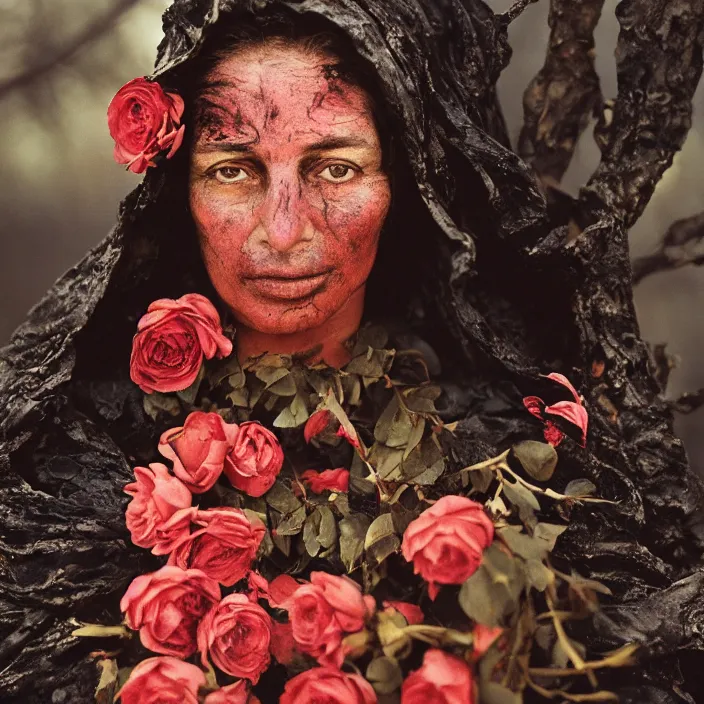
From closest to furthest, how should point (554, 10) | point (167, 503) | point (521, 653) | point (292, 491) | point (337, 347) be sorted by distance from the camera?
point (521, 653), point (167, 503), point (292, 491), point (337, 347), point (554, 10)

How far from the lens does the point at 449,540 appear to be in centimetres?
86

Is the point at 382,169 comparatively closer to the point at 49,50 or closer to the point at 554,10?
the point at 554,10

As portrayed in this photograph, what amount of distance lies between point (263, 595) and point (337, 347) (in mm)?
380

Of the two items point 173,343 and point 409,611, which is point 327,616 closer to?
point 409,611

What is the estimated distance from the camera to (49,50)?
1.43 meters

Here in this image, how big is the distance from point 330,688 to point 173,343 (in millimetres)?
493

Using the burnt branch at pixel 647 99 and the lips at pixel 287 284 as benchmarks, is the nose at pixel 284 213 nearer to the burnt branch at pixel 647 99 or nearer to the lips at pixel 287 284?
the lips at pixel 287 284

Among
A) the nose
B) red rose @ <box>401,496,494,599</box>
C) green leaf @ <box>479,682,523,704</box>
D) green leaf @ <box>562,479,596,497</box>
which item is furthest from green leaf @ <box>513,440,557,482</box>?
the nose

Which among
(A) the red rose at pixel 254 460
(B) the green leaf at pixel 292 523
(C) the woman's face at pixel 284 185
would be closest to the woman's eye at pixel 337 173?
(C) the woman's face at pixel 284 185

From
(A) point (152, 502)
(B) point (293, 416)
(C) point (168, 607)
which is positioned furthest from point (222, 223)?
(C) point (168, 607)

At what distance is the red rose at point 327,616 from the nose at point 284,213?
430mm

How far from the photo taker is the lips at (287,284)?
1.09 metres

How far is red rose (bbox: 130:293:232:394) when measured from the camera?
109 cm

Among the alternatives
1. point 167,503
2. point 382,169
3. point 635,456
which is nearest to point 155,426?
point 167,503
